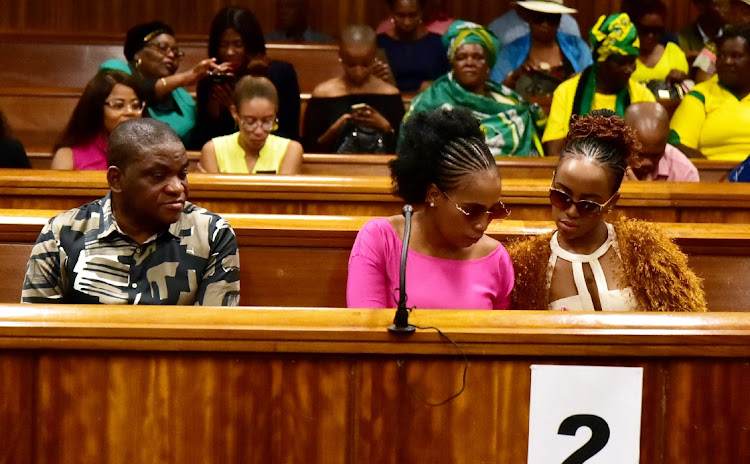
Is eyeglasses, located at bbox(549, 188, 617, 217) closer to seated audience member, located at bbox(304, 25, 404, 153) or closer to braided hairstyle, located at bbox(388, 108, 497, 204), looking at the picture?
braided hairstyle, located at bbox(388, 108, 497, 204)

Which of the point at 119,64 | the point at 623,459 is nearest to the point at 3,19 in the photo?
the point at 119,64

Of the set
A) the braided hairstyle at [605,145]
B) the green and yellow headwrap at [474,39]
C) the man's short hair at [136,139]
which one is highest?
the green and yellow headwrap at [474,39]

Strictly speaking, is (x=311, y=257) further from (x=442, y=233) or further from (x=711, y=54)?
(x=711, y=54)

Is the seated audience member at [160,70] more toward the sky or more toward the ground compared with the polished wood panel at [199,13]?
more toward the ground

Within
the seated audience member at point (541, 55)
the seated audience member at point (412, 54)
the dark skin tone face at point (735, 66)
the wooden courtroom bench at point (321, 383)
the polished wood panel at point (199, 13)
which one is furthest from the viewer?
the polished wood panel at point (199, 13)

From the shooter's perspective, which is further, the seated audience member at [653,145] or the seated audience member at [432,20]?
the seated audience member at [432,20]

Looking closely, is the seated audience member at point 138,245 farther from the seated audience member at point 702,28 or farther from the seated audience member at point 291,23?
the seated audience member at point 702,28

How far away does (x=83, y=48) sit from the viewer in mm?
4836

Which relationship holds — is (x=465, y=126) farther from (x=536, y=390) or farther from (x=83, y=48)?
(x=83, y=48)

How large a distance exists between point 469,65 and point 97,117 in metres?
1.39

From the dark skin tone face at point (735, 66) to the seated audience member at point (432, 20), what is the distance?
52.8 inches

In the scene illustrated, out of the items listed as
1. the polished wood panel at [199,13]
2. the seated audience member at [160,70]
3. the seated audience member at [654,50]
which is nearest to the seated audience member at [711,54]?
the seated audience member at [654,50]

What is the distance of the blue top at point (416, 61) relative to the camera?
14.6 feet

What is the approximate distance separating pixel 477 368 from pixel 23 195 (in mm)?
1699
